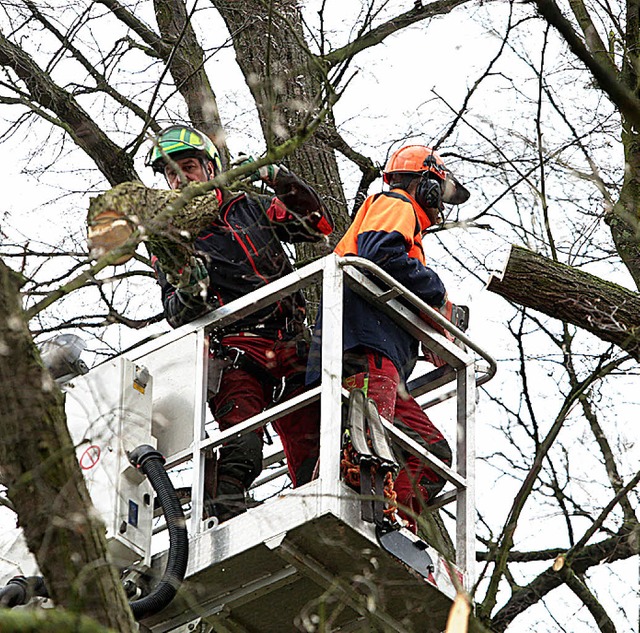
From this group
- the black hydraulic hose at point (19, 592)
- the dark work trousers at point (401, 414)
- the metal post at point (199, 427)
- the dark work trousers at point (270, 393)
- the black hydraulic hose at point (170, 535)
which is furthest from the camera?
the dark work trousers at point (270, 393)

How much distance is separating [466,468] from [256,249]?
54.8 inches

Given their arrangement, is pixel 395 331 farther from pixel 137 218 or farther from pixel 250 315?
pixel 137 218

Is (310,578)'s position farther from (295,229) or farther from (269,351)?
(295,229)

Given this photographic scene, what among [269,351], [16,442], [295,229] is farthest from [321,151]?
[16,442]

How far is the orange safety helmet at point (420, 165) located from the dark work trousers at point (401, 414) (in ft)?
3.83

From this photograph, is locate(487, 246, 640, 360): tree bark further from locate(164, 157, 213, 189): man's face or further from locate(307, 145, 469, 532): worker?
locate(164, 157, 213, 189): man's face

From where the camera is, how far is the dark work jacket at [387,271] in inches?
246

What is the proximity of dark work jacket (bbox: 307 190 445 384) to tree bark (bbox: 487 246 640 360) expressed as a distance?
559 mm

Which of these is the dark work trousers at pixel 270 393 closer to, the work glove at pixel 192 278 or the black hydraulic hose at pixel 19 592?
the work glove at pixel 192 278

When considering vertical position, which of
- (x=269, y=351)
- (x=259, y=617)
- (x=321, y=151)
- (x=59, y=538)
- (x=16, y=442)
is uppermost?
(x=321, y=151)

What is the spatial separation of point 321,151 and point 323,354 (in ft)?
11.0

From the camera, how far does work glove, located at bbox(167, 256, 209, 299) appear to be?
20.4 feet

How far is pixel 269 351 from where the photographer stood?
650 centimetres

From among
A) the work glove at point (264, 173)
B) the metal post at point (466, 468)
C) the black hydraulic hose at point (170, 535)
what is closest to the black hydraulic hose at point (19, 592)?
the black hydraulic hose at point (170, 535)
